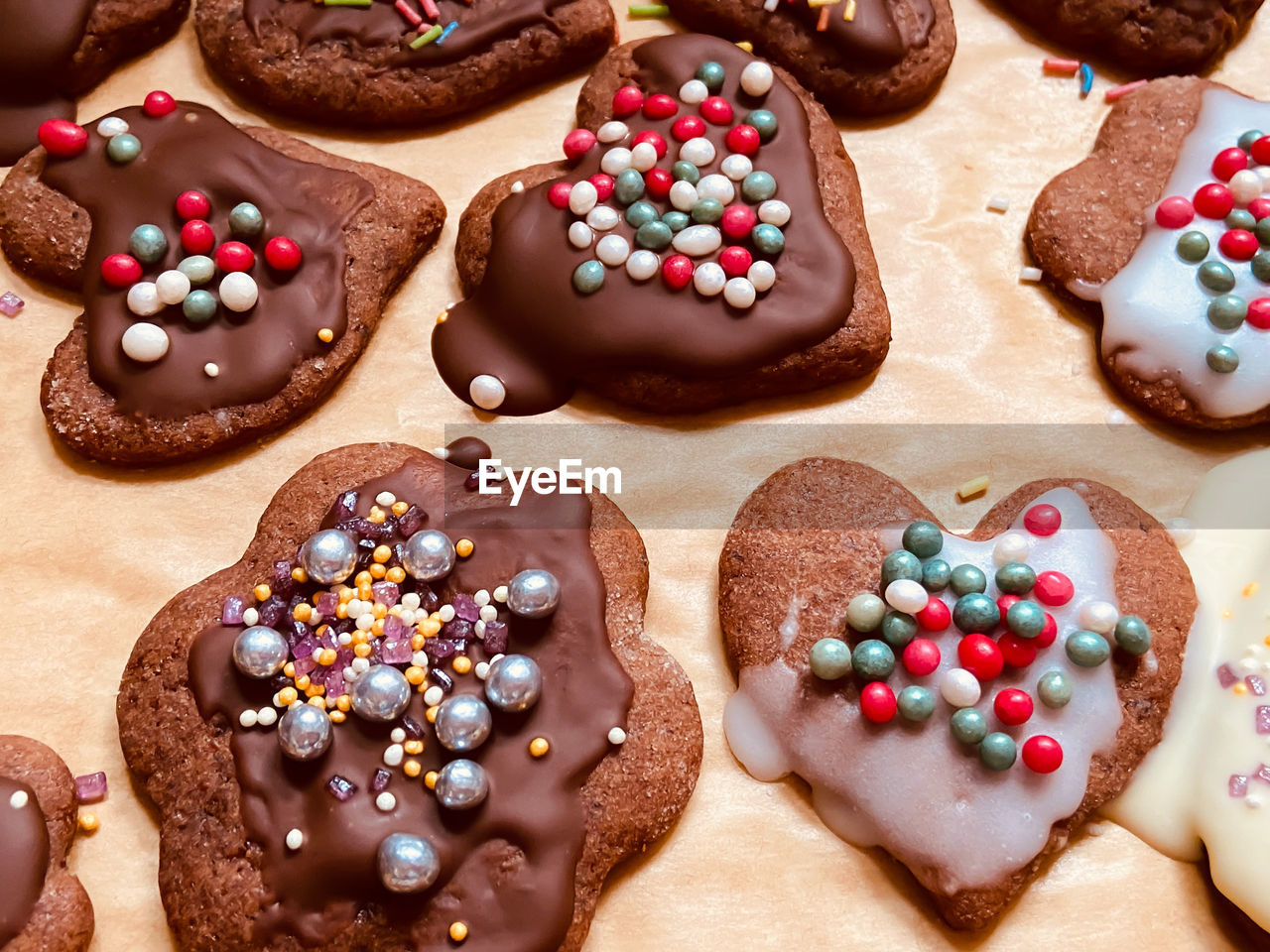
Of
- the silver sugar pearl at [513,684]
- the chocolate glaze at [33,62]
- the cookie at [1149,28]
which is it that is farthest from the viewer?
the cookie at [1149,28]

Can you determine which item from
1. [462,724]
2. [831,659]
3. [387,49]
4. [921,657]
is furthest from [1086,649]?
[387,49]

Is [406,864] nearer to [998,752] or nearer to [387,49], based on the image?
[998,752]

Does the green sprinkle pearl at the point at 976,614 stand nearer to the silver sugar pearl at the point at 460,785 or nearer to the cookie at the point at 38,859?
the silver sugar pearl at the point at 460,785

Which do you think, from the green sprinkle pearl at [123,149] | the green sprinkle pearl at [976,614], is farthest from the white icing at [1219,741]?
the green sprinkle pearl at [123,149]

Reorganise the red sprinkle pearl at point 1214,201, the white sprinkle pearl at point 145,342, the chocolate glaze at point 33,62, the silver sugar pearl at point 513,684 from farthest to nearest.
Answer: the chocolate glaze at point 33,62 → the red sprinkle pearl at point 1214,201 → the white sprinkle pearl at point 145,342 → the silver sugar pearl at point 513,684

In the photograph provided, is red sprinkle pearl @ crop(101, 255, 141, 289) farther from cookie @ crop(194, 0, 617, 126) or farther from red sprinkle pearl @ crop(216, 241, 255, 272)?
cookie @ crop(194, 0, 617, 126)

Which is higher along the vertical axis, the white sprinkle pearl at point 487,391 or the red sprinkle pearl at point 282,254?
the red sprinkle pearl at point 282,254
